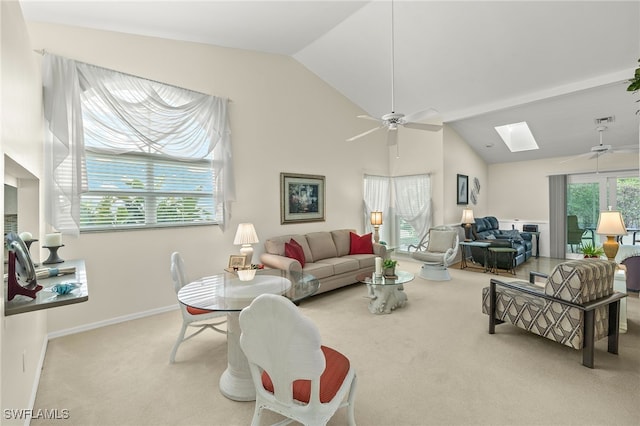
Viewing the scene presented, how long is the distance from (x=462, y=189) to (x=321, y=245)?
13.3ft

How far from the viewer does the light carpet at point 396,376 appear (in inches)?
75.0

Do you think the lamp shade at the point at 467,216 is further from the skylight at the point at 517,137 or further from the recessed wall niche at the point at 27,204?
the recessed wall niche at the point at 27,204

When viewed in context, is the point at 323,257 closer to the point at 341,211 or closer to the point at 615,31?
the point at 341,211

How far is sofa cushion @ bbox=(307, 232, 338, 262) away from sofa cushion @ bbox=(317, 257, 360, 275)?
→ 0.13 metres

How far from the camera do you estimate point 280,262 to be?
4.10 meters

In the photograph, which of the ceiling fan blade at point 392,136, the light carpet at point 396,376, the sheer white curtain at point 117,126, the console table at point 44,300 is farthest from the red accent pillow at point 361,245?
the console table at point 44,300

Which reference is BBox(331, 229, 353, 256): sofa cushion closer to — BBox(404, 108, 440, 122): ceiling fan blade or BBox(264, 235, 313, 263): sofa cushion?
BBox(264, 235, 313, 263): sofa cushion

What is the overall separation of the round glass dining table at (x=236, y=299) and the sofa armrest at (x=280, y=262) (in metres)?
1.36

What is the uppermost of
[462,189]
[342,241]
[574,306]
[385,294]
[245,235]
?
[462,189]

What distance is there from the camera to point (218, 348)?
2.79m

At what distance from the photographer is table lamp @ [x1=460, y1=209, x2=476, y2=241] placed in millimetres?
6398

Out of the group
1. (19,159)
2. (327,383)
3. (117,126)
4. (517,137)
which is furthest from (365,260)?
(517,137)

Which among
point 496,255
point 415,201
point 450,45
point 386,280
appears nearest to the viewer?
point 386,280

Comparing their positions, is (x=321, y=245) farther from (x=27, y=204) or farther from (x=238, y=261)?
(x=27, y=204)
